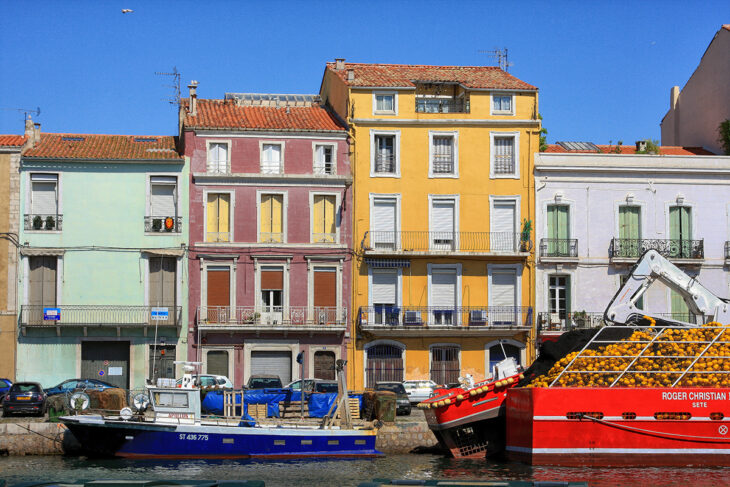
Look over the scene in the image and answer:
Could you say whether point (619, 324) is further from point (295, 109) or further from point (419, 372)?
point (295, 109)

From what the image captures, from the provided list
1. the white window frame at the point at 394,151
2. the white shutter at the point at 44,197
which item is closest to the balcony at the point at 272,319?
the white window frame at the point at 394,151

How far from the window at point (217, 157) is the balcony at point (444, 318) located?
359 inches

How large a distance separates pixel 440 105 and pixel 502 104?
2993mm

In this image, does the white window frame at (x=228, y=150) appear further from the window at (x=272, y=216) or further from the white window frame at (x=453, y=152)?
the white window frame at (x=453, y=152)

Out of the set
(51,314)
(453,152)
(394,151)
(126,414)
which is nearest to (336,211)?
(394,151)

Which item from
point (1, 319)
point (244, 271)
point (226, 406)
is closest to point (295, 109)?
point (244, 271)

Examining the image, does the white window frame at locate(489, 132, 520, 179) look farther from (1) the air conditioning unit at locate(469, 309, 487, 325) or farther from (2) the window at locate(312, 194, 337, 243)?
(2) the window at locate(312, 194, 337, 243)

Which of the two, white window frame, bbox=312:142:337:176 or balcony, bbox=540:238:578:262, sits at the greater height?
white window frame, bbox=312:142:337:176

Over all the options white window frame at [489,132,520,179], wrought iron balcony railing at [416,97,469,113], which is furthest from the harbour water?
wrought iron balcony railing at [416,97,469,113]

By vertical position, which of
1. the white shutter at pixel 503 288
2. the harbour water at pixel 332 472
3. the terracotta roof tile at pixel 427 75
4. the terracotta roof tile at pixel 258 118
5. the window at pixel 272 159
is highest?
the terracotta roof tile at pixel 427 75

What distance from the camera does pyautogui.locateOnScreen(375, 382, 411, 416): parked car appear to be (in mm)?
41812

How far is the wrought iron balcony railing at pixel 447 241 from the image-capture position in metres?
49.2

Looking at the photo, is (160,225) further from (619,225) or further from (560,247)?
(619,225)

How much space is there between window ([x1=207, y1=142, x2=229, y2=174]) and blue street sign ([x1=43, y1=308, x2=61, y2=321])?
30.1 ft
